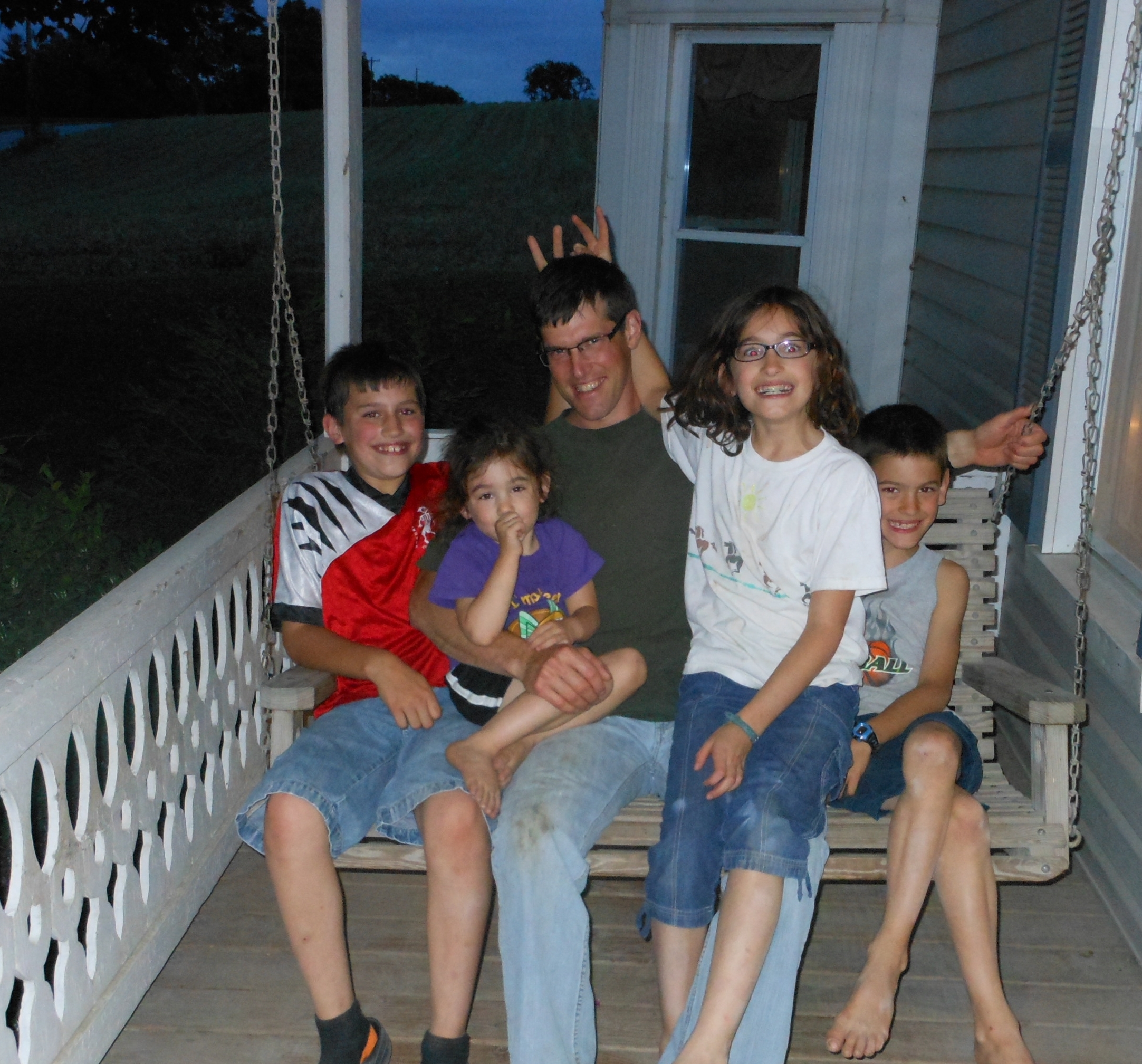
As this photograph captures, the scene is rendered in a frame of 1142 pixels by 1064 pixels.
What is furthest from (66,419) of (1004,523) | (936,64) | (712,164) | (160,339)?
(1004,523)

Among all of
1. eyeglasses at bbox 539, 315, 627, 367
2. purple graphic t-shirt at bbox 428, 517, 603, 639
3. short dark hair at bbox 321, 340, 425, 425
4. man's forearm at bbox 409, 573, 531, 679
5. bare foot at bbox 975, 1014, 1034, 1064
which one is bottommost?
bare foot at bbox 975, 1014, 1034, 1064

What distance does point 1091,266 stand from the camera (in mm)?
2859

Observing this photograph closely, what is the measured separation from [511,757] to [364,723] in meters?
0.35

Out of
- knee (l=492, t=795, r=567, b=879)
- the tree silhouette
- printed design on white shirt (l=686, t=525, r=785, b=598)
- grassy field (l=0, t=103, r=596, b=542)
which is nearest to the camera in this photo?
knee (l=492, t=795, r=567, b=879)

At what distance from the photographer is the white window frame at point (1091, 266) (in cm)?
272

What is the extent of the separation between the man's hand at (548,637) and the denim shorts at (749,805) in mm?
295

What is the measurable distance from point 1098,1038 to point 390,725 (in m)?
1.56

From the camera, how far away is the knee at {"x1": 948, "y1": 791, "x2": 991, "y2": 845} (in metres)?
2.18

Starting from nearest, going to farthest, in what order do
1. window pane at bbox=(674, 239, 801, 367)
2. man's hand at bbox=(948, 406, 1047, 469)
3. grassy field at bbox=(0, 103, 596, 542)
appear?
man's hand at bbox=(948, 406, 1047, 469), window pane at bbox=(674, 239, 801, 367), grassy field at bbox=(0, 103, 596, 542)

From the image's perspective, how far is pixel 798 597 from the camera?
2.17 meters

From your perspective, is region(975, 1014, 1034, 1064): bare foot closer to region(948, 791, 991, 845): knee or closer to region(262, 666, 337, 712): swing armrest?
region(948, 791, 991, 845): knee

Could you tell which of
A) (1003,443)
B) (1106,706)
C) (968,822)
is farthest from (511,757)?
(1106,706)

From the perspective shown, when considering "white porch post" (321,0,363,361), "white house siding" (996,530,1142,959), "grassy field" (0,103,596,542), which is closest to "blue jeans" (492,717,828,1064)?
"white house siding" (996,530,1142,959)

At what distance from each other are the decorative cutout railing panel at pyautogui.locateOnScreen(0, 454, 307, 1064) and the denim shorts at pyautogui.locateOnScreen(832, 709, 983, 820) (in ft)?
4.65
